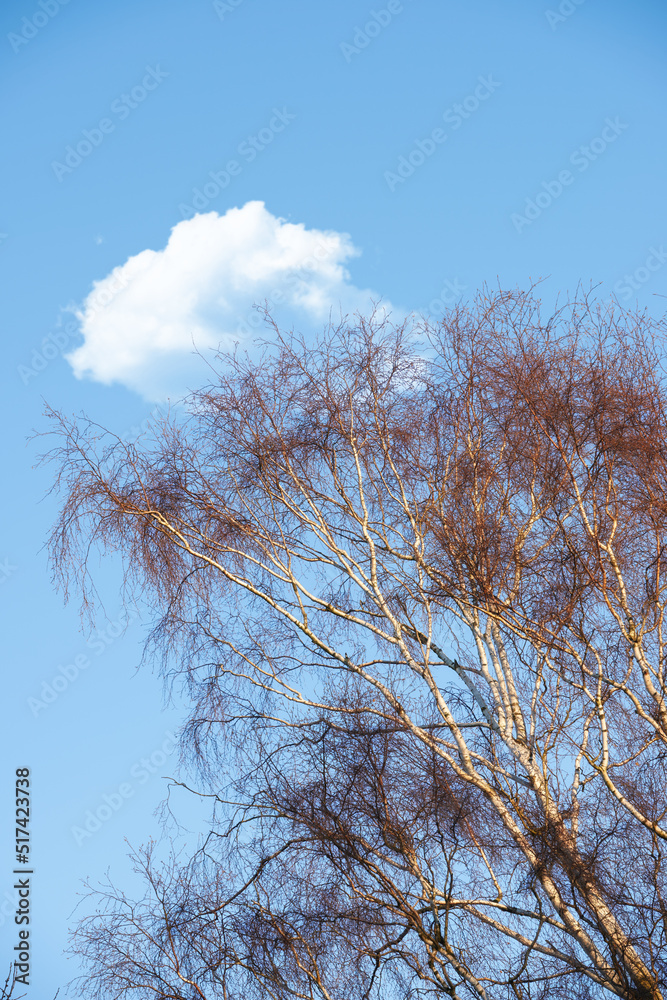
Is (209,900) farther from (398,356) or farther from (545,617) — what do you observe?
(398,356)

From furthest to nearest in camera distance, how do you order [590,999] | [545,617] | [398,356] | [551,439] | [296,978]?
[398,356]
[551,439]
[545,617]
[296,978]
[590,999]

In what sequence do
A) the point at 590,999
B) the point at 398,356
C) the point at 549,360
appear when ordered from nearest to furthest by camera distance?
1. the point at 590,999
2. the point at 549,360
3. the point at 398,356

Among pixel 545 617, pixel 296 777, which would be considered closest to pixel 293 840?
pixel 296 777

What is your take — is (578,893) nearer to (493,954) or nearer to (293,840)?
(493,954)

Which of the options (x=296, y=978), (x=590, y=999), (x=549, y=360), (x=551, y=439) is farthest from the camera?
(x=549, y=360)

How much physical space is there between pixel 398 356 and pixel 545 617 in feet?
12.4

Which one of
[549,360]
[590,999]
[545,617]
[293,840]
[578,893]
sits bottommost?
[590,999]

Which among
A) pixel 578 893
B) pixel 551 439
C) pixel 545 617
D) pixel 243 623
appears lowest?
pixel 578 893

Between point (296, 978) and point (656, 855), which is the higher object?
point (656, 855)

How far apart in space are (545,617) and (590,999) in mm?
3332

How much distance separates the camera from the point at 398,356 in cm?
1145

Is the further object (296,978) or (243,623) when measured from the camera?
(243,623)

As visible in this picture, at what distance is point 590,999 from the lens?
319 inches

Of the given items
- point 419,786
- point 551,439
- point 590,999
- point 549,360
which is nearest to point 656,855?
point 590,999
